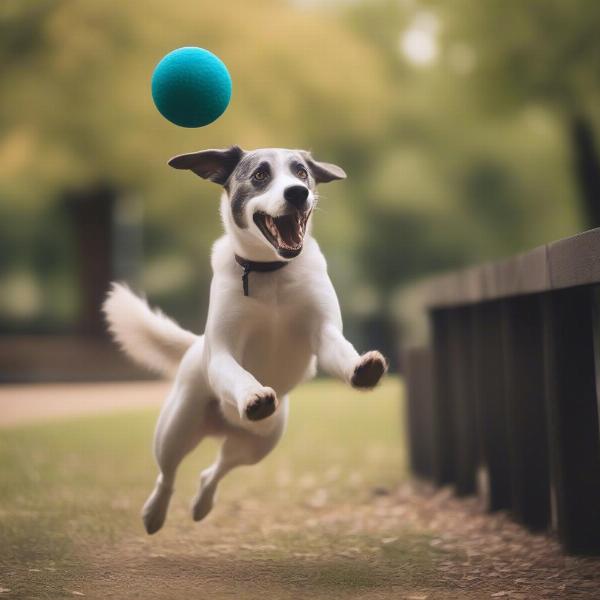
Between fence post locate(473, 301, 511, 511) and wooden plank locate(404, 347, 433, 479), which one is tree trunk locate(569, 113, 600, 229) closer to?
wooden plank locate(404, 347, 433, 479)

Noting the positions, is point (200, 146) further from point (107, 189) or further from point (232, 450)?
point (232, 450)

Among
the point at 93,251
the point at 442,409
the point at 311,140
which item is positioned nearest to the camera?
the point at 442,409

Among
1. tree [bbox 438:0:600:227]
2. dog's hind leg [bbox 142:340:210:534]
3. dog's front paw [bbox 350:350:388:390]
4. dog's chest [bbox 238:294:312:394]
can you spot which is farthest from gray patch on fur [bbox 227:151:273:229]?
tree [bbox 438:0:600:227]

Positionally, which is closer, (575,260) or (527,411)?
(575,260)

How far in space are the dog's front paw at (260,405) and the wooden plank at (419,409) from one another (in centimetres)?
383

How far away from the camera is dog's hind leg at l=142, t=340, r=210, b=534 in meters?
4.55

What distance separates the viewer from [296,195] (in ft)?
12.6

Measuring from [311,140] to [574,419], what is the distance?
18488 millimetres

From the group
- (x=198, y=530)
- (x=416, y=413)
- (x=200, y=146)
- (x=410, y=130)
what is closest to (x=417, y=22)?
(x=410, y=130)

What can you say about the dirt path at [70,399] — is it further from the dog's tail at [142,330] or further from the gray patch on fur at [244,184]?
the gray patch on fur at [244,184]

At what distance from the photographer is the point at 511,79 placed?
1744 cm

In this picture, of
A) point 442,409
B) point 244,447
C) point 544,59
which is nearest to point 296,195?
point 244,447

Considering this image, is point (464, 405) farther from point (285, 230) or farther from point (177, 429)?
point (285, 230)

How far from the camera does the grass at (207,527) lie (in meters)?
4.13
